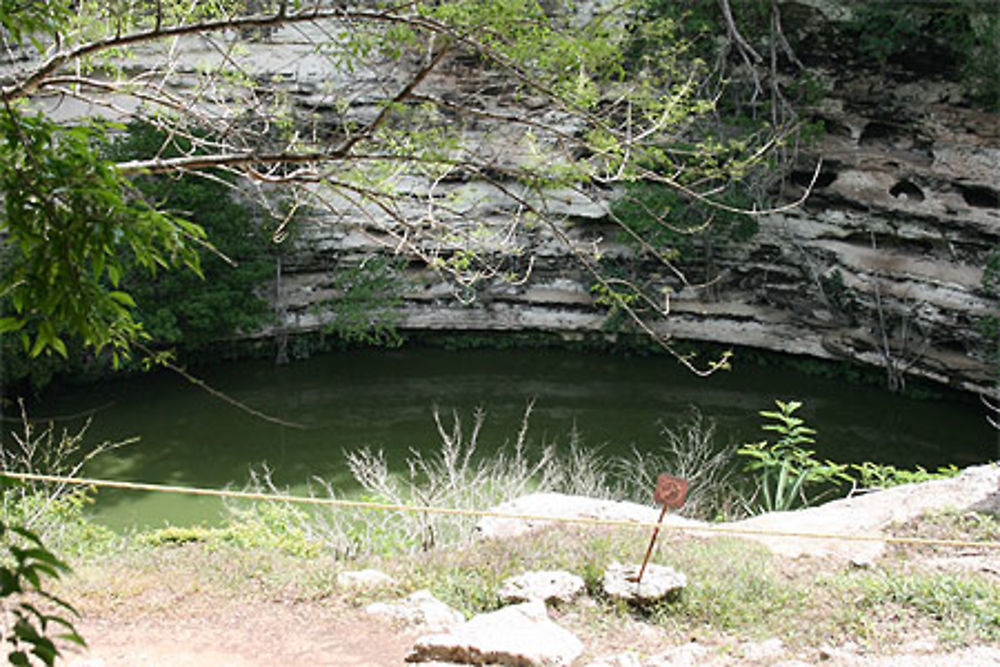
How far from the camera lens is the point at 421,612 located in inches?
162

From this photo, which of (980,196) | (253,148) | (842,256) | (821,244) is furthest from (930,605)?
(821,244)

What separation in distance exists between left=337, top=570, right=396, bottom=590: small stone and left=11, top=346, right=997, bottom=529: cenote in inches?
149

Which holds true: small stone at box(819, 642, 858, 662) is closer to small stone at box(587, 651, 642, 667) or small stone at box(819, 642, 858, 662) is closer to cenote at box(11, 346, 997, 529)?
Result: small stone at box(587, 651, 642, 667)

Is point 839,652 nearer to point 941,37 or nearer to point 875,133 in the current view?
point 941,37

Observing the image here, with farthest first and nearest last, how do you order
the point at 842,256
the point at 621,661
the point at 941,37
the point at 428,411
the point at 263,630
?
the point at 842,256 → the point at 428,411 → the point at 941,37 → the point at 263,630 → the point at 621,661

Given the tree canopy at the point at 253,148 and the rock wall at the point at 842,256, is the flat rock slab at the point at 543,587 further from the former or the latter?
the rock wall at the point at 842,256

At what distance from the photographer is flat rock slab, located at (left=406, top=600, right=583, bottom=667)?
140 inches

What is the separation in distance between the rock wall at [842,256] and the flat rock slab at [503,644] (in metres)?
5.78

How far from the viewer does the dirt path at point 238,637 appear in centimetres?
381

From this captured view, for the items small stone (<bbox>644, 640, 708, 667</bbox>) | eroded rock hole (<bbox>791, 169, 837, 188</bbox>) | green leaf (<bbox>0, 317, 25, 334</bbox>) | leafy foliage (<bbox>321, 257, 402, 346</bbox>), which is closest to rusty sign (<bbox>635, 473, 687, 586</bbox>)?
small stone (<bbox>644, 640, 708, 667</bbox>)

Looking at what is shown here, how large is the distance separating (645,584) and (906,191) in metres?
8.09

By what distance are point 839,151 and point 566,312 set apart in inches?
145

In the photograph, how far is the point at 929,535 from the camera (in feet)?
16.3

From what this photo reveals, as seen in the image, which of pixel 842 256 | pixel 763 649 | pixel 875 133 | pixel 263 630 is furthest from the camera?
pixel 842 256
